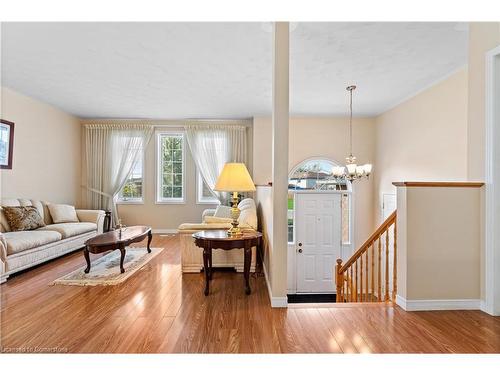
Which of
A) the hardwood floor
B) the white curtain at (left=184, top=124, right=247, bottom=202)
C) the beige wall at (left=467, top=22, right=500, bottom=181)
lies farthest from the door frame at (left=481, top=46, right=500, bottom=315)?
the white curtain at (left=184, top=124, right=247, bottom=202)

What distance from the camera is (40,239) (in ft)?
12.3

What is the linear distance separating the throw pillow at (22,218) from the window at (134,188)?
86.8 inches

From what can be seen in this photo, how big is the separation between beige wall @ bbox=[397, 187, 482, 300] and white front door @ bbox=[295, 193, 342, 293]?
3211 mm

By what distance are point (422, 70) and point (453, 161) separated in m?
1.35

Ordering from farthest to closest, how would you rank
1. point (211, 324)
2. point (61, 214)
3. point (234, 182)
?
point (61, 214) → point (234, 182) → point (211, 324)

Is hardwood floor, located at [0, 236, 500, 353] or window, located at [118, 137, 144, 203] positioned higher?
window, located at [118, 137, 144, 203]

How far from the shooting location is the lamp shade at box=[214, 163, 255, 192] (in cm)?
296

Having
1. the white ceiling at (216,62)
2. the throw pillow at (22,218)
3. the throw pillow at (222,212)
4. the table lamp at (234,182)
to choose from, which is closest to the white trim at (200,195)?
the throw pillow at (222,212)

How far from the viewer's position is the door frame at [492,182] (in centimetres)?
235

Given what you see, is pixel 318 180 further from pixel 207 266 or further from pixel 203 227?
pixel 207 266

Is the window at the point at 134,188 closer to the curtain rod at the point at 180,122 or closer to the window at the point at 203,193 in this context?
the curtain rod at the point at 180,122

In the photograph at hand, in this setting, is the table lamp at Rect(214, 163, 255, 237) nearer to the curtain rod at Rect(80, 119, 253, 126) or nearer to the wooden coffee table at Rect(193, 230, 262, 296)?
the wooden coffee table at Rect(193, 230, 262, 296)

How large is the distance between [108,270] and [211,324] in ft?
6.72

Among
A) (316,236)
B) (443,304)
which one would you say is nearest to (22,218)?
(316,236)
